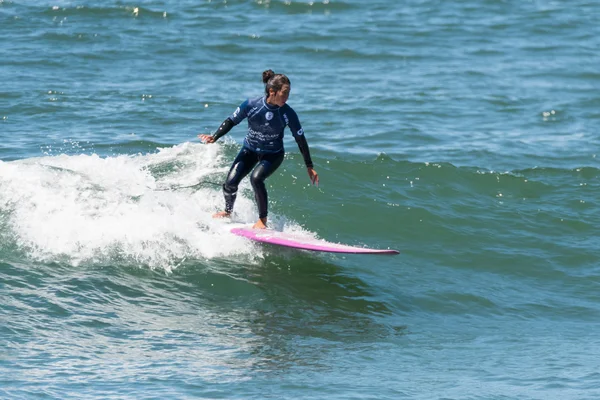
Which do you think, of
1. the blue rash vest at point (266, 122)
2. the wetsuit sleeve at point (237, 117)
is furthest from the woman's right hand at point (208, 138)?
the blue rash vest at point (266, 122)

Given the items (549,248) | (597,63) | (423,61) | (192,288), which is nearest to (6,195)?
(192,288)

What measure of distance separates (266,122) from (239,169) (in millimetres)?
823

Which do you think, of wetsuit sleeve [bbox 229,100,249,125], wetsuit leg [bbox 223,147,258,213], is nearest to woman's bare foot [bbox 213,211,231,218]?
wetsuit leg [bbox 223,147,258,213]

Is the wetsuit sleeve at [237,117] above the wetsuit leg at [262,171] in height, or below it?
above

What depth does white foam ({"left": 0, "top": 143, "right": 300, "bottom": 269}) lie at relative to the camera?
11.3 metres

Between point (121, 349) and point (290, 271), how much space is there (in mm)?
3048

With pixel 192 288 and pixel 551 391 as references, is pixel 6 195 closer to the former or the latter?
pixel 192 288

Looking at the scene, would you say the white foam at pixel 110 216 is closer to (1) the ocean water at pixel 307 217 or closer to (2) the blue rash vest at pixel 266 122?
(1) the ocean water at pixel 307 217

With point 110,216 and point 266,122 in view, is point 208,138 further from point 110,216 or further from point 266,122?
point 110,216

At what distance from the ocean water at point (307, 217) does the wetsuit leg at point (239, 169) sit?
0.46 m

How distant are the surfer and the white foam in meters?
0.63

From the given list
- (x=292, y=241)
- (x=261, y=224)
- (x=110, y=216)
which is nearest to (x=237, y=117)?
(x=261, y=224)

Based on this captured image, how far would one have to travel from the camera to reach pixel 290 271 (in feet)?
37.5

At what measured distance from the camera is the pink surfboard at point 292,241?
10.6 m
